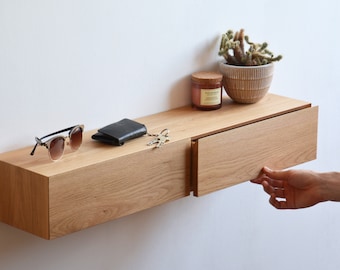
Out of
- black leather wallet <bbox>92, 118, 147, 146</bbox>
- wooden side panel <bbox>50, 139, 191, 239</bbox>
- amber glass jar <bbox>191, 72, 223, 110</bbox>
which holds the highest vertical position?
amber glass jar <bbox>191, 72, 223, 110</bbox>

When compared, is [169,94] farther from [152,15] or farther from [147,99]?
[152,15]

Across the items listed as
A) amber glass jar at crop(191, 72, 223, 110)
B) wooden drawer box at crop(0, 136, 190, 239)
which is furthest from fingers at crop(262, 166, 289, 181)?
wooden drawer box at crop(0, 136, 190, 239)

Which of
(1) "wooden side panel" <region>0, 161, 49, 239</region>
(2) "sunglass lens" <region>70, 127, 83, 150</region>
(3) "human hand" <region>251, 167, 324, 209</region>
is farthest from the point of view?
(3) "human hand" <region>251, 167, 324, 209</region>

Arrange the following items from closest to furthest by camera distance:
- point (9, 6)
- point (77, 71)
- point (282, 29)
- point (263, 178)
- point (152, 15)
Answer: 1. point (9, 6)
2. point (77, 71)
3. point (152, 15)
4. point (263, 178)
5. point (282, 29)

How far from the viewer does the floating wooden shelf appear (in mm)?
1899

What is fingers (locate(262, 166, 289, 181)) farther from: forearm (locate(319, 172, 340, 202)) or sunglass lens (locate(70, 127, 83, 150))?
sunglass lens (locate(70, 127, 83, 150))

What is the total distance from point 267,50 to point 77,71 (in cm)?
57

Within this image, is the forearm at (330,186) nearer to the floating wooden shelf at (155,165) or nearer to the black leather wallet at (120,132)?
the floating wooden shelf at (155,165)

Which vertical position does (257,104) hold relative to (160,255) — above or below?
above

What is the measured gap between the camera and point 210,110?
7.67 ft

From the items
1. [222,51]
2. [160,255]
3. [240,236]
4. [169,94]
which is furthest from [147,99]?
[240,236]

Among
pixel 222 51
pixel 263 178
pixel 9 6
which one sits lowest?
pixel 263 178

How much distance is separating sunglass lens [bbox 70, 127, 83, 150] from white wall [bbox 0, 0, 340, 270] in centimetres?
9

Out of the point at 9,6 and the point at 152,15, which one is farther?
the point at 152,15
